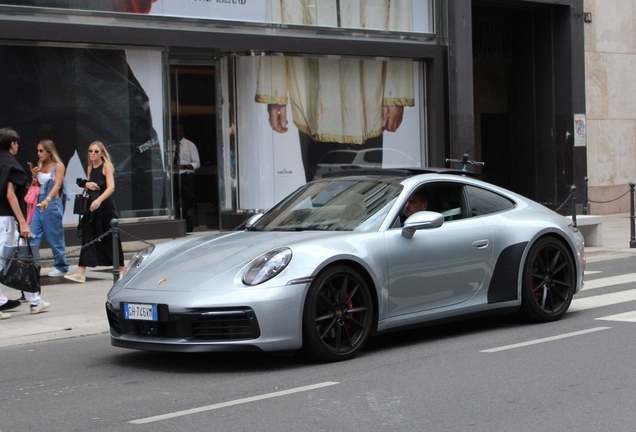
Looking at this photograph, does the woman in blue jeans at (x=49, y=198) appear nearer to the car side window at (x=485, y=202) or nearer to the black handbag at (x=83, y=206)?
the black handbag at (x=83, y=206)

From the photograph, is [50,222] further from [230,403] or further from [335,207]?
[230,403]

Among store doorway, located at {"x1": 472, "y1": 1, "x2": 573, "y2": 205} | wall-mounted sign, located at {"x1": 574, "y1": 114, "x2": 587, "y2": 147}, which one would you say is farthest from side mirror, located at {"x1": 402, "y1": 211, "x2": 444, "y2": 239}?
wall-mounted sign, located at {"x1": 574, "y1": 114, "x2": 587, "y2": 147}

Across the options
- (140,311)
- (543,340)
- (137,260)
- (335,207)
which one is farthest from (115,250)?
(543,340)

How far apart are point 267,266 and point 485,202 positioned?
254cm

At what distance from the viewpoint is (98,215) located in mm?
12633

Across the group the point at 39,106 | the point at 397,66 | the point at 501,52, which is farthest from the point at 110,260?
the point at 501,52

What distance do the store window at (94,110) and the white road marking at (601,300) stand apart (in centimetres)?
820

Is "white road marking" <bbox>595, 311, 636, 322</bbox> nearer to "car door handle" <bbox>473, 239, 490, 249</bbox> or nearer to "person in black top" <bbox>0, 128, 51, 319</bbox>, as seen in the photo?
"car door handle" <bbox>473, 239, 490, 249</bbox>

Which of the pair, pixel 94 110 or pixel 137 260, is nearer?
pixel 137 260

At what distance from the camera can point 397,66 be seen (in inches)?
764

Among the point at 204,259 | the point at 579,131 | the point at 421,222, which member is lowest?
the point at 204,259

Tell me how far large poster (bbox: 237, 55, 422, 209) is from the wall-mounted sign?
4.74 meters

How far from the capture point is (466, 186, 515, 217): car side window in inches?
329

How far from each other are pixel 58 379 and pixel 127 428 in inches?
71.9
